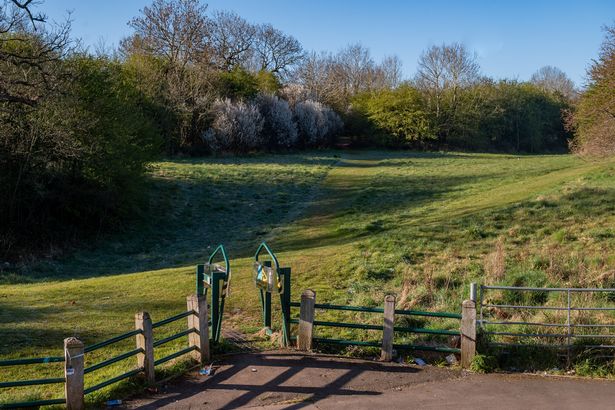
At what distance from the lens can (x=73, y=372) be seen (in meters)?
6.77

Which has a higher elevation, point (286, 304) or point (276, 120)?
point (276, 120)

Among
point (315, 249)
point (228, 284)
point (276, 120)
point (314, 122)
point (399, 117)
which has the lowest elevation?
point (315, 249)

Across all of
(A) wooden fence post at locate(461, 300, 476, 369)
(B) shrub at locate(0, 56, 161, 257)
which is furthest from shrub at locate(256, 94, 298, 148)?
(A) wooden fence post at locate(461, 300, 476, 369)

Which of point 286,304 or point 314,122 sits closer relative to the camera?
point 286,304

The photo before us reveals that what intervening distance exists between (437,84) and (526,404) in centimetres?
6533

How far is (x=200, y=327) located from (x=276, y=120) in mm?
47575

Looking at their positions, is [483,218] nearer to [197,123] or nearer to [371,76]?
[197,123]

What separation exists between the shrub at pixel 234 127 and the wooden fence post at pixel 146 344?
39.6 metres

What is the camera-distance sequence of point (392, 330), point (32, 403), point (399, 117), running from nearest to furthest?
point (32, 403) → point (392, 330) → point (399, 117)

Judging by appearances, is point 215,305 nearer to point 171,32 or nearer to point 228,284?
point 228,284

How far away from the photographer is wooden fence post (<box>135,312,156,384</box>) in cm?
769

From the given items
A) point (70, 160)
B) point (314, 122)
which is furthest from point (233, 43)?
point (70, 160)

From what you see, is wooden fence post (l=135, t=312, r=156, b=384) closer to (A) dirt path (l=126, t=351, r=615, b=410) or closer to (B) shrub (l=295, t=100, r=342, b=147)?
(A) dirt path (l=126, t=351, r=615, b=410)

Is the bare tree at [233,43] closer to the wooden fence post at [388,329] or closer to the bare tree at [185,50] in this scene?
the bare tree at [185,50]
